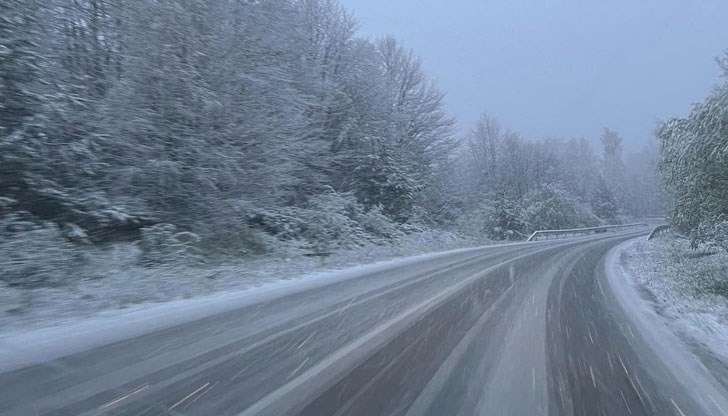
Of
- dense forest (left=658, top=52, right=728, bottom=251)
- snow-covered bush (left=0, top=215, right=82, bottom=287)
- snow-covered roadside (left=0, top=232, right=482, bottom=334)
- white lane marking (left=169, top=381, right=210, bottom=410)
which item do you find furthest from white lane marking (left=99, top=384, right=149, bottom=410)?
dense forest (left=658, top=52, right=728, bottom=251)

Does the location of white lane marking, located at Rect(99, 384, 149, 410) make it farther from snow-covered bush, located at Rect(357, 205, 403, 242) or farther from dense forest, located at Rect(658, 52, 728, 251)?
snow-covered bush, located at Rect(357, 205, 403, 242)

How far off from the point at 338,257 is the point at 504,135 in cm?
4108

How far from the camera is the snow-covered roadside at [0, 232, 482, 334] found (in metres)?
6.45

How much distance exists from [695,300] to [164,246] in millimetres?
11368

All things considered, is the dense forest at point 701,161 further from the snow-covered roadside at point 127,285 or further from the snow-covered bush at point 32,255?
the snow-covered bush at point 32,255

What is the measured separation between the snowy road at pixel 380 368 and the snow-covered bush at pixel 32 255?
3614mm

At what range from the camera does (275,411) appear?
3508 millimetres

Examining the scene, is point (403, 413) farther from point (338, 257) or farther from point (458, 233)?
point (458, 233)

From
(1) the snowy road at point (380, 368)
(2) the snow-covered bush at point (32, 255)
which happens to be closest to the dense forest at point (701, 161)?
(1) the snowy road at point (380, 368)

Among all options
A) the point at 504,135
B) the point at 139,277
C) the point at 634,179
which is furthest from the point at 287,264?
the point at 634,179

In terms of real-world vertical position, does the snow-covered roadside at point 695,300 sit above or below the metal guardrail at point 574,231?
below

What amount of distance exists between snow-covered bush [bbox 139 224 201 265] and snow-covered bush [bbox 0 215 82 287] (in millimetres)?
1932

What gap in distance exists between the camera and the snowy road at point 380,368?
12.1ft

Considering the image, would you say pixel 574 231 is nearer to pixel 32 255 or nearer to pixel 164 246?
pixel 164 246
